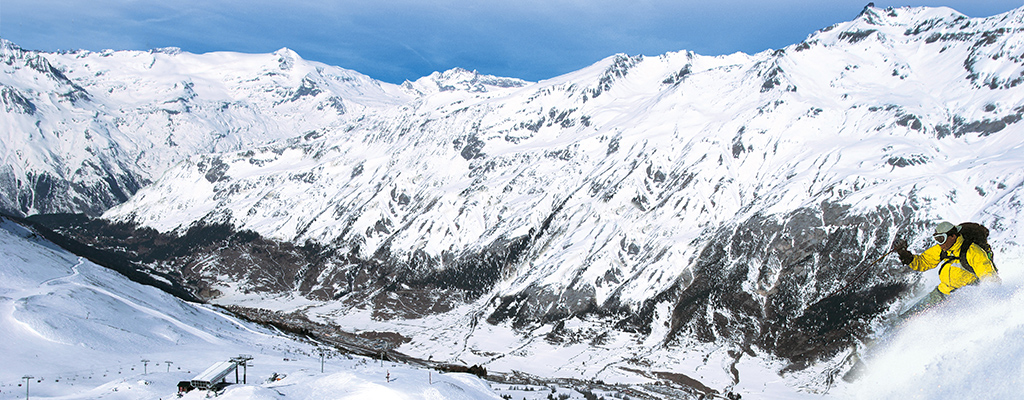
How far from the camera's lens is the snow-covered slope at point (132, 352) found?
24.9 meters

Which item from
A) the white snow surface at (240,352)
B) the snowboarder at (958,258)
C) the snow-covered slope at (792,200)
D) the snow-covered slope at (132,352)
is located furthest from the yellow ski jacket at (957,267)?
the snow-covered slope at (792,200)

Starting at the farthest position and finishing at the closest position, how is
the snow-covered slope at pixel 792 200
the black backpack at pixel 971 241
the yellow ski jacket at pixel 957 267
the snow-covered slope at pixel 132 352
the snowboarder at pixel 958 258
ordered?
1. the snow-covered slope at pixel 792 200
2. the snow-covered slope at pixel 132 352
3. the yellow ski jacket at pixel 957 267
4. the snowboarder at pixel 958 258
5. the black backpack at pixel 971 241

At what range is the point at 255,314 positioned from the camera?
19450 cm

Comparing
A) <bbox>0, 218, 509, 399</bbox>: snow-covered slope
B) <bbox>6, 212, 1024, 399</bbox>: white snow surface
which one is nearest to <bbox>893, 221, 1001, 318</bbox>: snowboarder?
<bbox>6, 212, 1024, 399</bbox>: white snow surface

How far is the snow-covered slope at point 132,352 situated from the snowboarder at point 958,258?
56.0 ft

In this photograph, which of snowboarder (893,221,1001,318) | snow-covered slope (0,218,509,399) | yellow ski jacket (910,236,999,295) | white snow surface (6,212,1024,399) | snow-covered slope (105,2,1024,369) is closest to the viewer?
white snow surface (6,212,1024,399)

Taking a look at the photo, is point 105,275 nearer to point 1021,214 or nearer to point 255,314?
point 255,314

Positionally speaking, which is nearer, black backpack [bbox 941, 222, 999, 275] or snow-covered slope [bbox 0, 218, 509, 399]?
black backpack [bbox 941, 222, 999, 275]

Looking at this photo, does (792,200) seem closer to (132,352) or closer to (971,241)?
(132,352)

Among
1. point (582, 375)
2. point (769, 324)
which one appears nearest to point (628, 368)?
point (582, 375)

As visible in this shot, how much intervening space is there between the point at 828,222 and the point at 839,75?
264ft

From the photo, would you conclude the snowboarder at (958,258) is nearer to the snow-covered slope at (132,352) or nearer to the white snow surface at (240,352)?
the white snow surface at (240,352)

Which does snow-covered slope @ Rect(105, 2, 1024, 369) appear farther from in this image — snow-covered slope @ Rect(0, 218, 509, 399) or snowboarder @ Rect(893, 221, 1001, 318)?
snowboarder @ Rect(893, 221, 1001, 318)

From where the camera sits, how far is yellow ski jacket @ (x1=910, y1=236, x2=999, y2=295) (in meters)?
13.0
